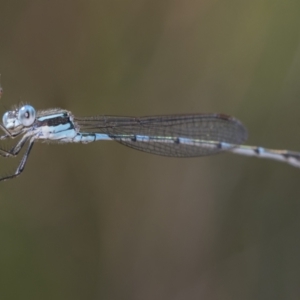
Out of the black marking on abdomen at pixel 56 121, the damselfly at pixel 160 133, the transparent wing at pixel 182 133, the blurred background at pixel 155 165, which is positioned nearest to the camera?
the black marking on abdomen at pixel 56 121

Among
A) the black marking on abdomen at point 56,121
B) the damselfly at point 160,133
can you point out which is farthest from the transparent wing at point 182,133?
the black marking on abdomen at point 56,121

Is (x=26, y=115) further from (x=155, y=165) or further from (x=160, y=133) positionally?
(x=155, y=165)

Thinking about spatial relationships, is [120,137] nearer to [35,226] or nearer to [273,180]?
[35,226]

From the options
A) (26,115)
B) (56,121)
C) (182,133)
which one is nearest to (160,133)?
(182,133)

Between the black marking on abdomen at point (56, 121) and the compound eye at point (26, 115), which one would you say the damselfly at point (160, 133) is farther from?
the compound eye at point (26, 115)

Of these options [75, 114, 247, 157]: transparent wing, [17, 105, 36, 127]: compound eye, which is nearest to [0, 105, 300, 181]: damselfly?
[75, 114, 247, 157]: transparent wing

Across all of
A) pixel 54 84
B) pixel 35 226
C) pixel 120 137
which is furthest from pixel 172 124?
pixel 35 226
